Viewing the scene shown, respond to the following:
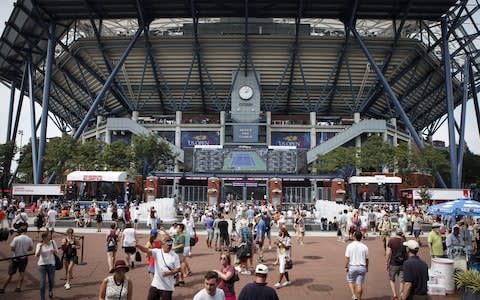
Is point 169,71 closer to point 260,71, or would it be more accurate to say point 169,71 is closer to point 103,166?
Answer: point 260,71

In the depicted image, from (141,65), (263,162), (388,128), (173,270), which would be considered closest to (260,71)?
(263,162)

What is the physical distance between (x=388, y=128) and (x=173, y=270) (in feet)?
201

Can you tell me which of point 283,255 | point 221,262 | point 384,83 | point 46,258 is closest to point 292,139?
point 384,83

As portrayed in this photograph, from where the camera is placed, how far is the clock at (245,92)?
61.1 metres

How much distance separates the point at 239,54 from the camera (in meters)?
57.1

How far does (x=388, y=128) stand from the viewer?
62.2 metres

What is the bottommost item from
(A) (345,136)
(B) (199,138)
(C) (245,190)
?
(C) (245,190)

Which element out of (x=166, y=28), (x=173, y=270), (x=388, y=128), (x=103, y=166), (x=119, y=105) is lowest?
(x=173, y=270)

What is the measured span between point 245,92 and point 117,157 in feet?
76.6

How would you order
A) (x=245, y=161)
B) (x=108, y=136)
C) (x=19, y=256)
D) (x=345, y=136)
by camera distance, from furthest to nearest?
(x=108, y=136) < (x=345, y=136) < (x=245, y=161) < (x=19, y=256)

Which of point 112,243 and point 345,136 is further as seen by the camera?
point 345,136

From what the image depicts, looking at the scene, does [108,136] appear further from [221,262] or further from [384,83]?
[221,262]

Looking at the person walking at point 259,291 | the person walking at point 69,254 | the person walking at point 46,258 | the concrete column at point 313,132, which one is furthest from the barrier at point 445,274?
the concrete column at point 313,132

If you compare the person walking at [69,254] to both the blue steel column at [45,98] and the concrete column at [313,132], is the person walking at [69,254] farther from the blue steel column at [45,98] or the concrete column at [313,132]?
the concrete column at [313,132]
